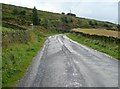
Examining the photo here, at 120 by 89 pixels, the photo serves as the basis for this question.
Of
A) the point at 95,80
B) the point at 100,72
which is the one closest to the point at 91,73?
the point at 100,72

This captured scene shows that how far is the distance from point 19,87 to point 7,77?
3027 mm

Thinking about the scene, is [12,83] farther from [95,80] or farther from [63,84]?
[95,80]

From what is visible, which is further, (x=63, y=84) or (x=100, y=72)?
(x=100, y=72)

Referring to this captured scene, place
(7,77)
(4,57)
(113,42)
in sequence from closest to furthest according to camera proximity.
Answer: (7,77) → (4,57) → (113,42)

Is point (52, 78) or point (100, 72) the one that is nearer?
point (52, 78)

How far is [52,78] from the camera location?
53.8 ft

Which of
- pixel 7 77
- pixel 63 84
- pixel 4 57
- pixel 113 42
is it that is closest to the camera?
pixel 63 84

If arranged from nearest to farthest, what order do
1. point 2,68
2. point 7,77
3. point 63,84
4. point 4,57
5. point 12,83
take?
A: point 63,84, point 12,83, point 7,77, point 2,68, point 4,57

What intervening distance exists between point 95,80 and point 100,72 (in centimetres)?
281

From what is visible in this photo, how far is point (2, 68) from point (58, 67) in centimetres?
364

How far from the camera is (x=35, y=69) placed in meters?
20.0

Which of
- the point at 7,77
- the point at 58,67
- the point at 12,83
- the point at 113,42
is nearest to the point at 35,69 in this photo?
the point at 58,67

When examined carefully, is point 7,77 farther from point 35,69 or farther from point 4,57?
point 4,57

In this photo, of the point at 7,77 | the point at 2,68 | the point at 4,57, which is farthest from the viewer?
the point at 4,57
